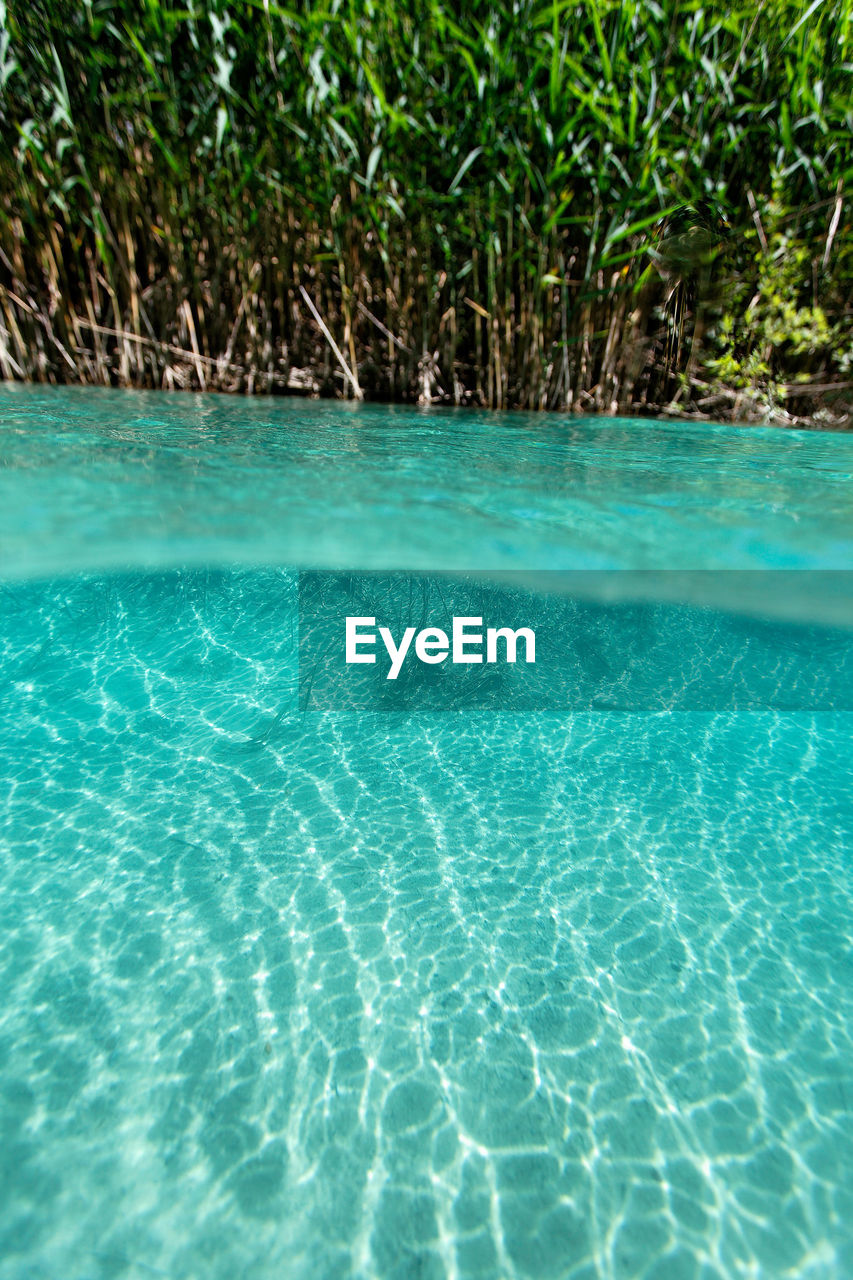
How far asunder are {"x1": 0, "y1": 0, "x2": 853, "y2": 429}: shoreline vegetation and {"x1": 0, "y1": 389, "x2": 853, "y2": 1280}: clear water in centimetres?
260

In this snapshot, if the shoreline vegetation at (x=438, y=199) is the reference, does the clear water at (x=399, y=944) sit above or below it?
below

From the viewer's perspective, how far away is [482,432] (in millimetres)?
4758

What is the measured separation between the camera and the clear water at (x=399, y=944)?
1128 mm

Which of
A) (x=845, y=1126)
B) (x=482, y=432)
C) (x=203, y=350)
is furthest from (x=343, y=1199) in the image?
(x=203, y=350)

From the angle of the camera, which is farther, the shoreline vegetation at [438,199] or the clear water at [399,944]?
the shoreline vegetation at [438,199]

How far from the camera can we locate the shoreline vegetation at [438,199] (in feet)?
15.2

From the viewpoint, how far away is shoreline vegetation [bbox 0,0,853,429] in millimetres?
4625

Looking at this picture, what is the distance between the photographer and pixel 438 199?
5.02m

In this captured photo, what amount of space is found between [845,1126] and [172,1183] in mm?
1240

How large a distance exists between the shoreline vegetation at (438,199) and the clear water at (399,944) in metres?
2.60

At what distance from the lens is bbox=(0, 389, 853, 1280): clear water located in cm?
113

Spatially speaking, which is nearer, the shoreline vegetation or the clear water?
the clear water

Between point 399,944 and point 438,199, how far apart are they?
5285 millimetres

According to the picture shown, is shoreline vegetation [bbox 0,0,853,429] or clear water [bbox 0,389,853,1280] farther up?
shoreline vegetation [bbox 0,0,853,429]
